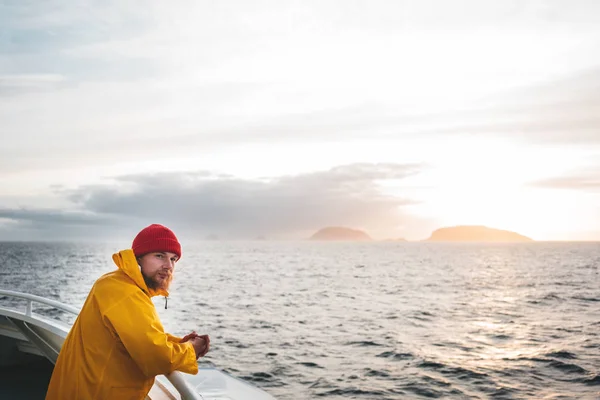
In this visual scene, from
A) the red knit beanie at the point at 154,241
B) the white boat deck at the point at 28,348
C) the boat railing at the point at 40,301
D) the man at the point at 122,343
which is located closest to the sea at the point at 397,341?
the white boat deck at the point at 28,348

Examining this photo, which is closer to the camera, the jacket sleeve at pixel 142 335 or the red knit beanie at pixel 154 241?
the jacket sleeve at pixel 142 335

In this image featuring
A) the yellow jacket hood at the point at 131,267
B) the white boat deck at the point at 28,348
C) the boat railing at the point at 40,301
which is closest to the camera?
the yellow jacket hood at the point at 131,267

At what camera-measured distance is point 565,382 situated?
12328 millimetres

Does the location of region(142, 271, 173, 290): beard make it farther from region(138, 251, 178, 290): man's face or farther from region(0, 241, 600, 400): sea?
region(0, 241, 600, 400): sea

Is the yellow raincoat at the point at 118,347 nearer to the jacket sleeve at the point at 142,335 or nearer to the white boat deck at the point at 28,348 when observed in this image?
the jacket sleeve at the point at 142,335

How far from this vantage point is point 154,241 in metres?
2.88

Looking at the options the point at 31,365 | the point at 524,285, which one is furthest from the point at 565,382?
the point at 524,285

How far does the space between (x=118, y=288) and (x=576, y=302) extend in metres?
33.5

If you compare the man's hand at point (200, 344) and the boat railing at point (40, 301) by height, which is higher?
the man's hand at point (200, 344)

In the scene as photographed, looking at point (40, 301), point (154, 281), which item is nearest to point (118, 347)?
point (154, 281)

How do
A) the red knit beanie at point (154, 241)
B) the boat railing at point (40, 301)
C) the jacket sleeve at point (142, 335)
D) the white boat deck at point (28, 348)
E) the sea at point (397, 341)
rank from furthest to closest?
1. the sea at point (397, 341)
2. the white boat deck at point (28, 348)
3. the boat railing at point (40, 301)
4. the red knit beanie at point (154, 241)
5. the jacket sleeve at point (142, 335)

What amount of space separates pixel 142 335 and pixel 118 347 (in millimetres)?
243

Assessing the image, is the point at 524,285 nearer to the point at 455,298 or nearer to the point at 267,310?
the point at 455,298

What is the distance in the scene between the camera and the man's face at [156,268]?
9.51 ft
